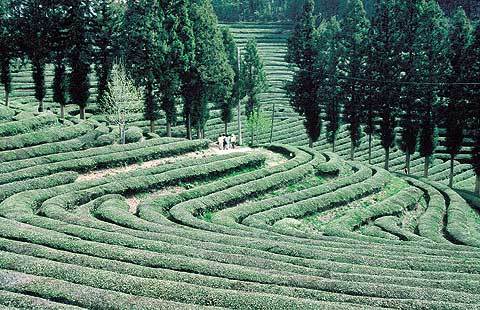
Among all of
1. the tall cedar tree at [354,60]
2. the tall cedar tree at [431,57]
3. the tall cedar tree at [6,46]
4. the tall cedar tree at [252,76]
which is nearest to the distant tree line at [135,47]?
the tall cedar tree at [6,46]

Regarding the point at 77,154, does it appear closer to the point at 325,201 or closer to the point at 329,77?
the point at 325,201

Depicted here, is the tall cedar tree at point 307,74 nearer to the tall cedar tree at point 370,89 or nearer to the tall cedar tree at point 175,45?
the tall cedar tree at point 370,89

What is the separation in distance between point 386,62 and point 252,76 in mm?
19065

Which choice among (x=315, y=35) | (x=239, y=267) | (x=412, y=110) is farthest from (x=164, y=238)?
(x=315, y=35)

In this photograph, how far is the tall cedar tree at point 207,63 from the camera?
4792 centimetres

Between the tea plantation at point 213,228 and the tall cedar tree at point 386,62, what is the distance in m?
7.16

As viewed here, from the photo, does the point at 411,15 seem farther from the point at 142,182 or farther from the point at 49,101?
the point at 49,101

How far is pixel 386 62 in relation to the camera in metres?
48.7

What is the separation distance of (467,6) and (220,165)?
85.4 metres

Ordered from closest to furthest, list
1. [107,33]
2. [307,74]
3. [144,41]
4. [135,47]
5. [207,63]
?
1. [144,41]
2. [135,47]
3. [207,63]
4. [107,33]
5. [307,74]

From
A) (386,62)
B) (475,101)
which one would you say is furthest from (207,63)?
(475,101)

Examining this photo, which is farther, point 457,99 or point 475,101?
point 457,99

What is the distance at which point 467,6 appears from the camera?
334 feet

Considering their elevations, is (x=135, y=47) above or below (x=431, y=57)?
above
